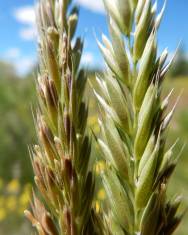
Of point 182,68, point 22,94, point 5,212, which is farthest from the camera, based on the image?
Result: point 182,68

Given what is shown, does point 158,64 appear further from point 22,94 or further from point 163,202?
point 22,94

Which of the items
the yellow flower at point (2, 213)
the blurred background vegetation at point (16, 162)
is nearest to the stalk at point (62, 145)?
the blurred background vegetation at point (16, 162)

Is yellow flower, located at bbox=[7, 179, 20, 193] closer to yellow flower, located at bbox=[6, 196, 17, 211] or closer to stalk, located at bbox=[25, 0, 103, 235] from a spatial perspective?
yellow flower, located at bbox=[6, 196, 17, 211]

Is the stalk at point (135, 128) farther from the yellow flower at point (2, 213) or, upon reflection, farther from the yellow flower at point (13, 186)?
the yellow flower at point (13, 186)

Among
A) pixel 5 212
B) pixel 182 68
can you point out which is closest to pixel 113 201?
pixel 5 212

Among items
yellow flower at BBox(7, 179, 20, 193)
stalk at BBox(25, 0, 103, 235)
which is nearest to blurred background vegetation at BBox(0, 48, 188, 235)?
yellow flower at BBox(7, 179, 20, 193)

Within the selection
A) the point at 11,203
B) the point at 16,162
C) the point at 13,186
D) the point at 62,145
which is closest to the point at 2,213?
the point at 11,203
